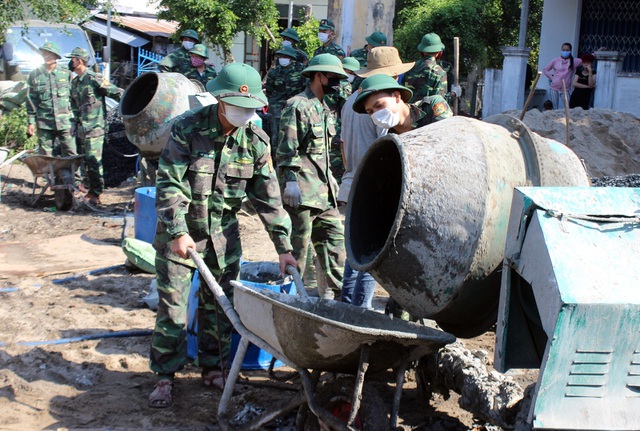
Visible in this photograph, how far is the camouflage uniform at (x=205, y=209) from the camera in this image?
4.56 m

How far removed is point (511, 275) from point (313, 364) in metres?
0.96

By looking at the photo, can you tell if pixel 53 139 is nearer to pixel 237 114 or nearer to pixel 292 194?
pixel 292 194

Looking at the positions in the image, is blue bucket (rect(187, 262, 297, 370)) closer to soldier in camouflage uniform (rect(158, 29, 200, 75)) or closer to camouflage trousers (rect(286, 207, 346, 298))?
camouflage trousers (rect(286, 207, 346, 298))

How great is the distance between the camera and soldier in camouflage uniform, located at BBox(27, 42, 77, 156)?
1111cm

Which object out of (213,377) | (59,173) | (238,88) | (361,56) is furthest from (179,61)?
(213,377)

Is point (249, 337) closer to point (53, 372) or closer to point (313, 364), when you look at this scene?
point (313, 364)

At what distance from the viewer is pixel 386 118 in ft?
15.2

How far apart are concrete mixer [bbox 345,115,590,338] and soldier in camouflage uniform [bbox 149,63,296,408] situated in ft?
3.04

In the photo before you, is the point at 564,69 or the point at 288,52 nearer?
Answer: the point at 288,52

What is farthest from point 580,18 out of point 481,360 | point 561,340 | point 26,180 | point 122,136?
point 561,340

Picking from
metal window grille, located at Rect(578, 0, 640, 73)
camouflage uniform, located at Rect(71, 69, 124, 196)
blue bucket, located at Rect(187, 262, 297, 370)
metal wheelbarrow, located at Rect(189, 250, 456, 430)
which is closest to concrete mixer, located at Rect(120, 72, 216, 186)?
camouflage uniform, located at Rect(71, 69, 124, 196)

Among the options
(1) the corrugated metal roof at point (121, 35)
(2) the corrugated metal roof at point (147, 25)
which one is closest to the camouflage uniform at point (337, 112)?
(2) the corrugated metal roof at point (147, 25)

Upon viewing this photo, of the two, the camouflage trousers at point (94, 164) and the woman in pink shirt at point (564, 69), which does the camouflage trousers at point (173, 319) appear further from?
the woman in pink shirt at point (564, 69)

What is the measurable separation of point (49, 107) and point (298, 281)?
25.8 ft
